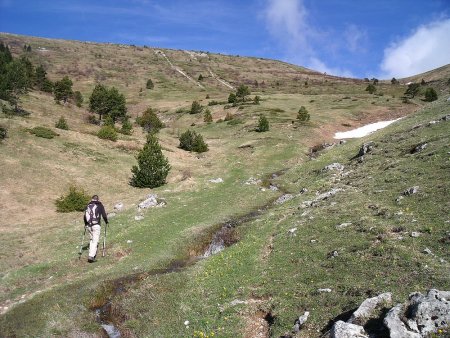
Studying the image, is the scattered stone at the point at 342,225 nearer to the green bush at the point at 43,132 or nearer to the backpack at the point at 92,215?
the backpack at the point at 92,215

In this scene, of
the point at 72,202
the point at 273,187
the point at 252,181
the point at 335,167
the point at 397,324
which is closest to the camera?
the point at 397,324

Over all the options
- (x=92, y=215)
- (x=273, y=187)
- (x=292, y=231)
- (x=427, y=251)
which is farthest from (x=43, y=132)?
(x=427, y=251)

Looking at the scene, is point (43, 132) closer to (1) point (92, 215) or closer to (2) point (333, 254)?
(1) point (92, 215)

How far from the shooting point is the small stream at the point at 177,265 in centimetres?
1795

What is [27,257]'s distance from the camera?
2591 centimetres

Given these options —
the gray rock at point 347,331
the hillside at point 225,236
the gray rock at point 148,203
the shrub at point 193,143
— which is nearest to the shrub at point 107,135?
the hillside at point 225,236

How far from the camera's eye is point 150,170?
43906 mm

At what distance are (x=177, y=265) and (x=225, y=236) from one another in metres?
5.51

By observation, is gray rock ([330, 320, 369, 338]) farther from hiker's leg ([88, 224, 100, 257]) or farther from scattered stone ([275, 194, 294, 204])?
scattered stone ([275, 194, 294, 204])

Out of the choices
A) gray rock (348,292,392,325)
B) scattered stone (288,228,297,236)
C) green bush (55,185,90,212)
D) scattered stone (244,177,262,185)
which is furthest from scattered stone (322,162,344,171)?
gray rock (348,292,392,325)

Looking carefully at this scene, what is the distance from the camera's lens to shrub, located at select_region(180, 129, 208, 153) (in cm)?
6199

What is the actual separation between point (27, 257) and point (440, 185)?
26396mm

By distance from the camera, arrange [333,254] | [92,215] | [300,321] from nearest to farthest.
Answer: [300,321] → [333,254] → [92,215]

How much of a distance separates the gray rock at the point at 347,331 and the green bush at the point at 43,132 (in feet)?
162
